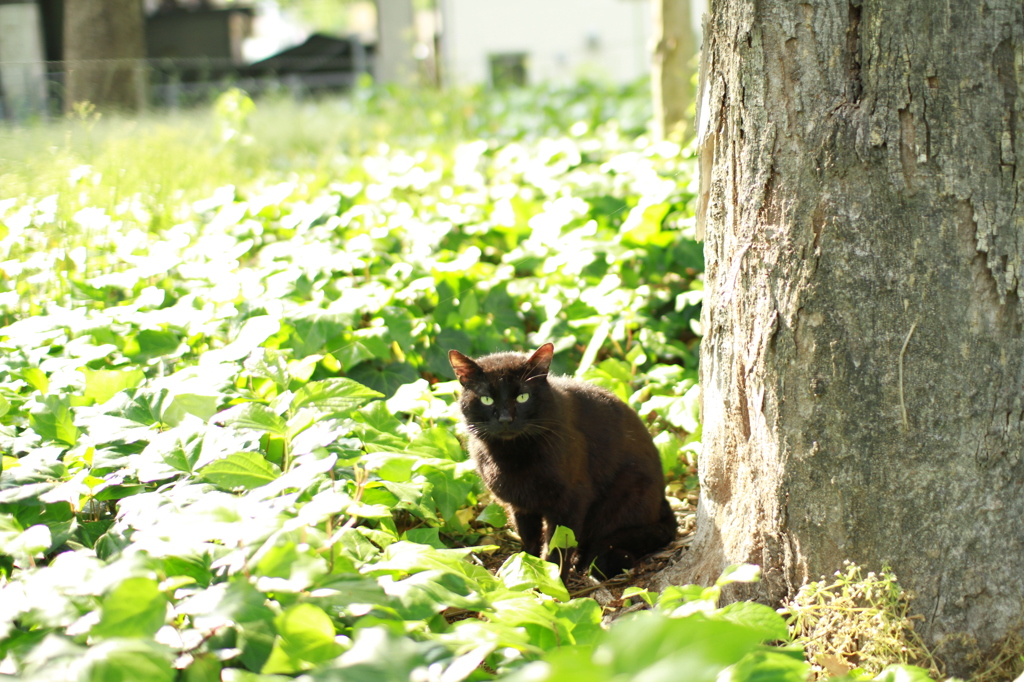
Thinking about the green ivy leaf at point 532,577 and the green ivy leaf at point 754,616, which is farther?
the green ivy leaf at point 532,577

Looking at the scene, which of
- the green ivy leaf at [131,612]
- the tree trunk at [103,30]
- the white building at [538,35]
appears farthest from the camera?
the white building at [538,35]

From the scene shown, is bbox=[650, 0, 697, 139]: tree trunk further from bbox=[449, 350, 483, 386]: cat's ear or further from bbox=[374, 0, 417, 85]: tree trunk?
bbox=[374, 0, 417, 85]: tree trunk

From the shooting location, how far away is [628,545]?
2.42 m

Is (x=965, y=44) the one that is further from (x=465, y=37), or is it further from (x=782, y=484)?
(x=465, y=37)

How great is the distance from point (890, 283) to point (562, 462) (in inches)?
42.4

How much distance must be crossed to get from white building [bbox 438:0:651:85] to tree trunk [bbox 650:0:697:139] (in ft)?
37.5

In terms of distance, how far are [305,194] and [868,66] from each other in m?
4.39

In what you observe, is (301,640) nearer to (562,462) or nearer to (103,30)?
(562,462)

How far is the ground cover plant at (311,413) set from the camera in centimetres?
126

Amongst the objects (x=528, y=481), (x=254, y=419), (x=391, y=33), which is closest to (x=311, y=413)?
(x=254, y=419)

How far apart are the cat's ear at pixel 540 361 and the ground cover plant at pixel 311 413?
1.17ft

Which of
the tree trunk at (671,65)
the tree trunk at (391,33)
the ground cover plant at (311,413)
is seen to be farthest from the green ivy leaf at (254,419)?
the tree trunk at (391,33)

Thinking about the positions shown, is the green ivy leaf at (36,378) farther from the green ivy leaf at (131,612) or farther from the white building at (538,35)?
the white building at (538,35)

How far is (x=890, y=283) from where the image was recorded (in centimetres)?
166
